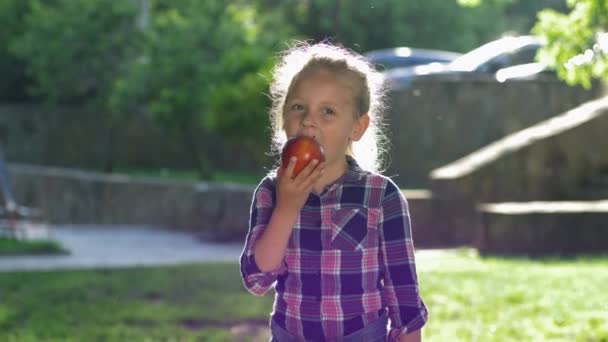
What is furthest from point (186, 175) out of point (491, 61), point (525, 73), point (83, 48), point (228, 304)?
point (228, 304)

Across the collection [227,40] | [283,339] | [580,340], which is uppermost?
[227,40]

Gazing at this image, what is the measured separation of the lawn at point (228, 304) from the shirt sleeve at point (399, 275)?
3560 millimetres

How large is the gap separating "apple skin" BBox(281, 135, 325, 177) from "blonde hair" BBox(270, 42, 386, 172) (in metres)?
0.31

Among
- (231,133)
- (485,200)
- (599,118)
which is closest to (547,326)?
(485,200)

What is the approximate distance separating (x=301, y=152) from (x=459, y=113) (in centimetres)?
1457

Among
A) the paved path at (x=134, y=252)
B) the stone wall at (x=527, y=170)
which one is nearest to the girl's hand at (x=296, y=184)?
the paved path at (x=134, y=252)

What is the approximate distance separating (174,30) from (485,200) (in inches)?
293

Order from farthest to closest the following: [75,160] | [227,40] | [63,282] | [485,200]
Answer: [75,160] < [227,40] < [485,200] < [63,282]

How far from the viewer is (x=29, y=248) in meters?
12.8

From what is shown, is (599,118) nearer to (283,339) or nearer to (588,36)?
(588,36)

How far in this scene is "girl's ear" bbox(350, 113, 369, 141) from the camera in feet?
10.6

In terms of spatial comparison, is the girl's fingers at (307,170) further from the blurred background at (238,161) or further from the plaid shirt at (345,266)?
the blurred background at (238,161)

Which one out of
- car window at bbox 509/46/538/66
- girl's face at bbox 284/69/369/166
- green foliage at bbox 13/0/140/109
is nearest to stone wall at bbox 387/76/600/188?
car window at bbox 509/46/538/66

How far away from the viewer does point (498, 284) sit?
8.76m
